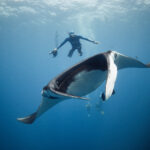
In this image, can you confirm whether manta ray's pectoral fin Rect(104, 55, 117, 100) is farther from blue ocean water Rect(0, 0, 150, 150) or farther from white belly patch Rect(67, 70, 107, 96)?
blue ocean water Rect(0, 0, 150, 150)

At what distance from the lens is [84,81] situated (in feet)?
8.40

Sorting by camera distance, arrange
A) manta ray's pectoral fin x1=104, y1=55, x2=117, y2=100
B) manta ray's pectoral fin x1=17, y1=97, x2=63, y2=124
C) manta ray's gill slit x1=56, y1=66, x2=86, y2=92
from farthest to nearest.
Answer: manta ray's pectoral fin x1=17, y1=97, x2=63, y2=124, manta ray's gill slit x1=56, y1=66, x2=86, y2=92, manta ray's pectoral fin x1=104, y1=55, x2=117, y2=100

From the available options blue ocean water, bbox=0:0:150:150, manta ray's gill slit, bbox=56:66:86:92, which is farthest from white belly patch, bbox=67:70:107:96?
blue ocean water, bbox=0:0:150:150

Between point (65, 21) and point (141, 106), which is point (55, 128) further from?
point (65, 21)

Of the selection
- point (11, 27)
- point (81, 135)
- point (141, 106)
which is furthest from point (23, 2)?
point (141, 106)

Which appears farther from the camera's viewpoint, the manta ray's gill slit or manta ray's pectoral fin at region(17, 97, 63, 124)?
manta ray's pectoral fin at region(17, 97, 63, 124)

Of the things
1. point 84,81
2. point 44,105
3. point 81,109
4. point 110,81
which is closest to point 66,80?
point 84,81

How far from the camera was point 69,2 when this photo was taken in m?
20.1

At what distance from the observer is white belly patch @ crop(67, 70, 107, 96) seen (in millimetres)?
2486

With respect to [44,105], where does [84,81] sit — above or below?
above

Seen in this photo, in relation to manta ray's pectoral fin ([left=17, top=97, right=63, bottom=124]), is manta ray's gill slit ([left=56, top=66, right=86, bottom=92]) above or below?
above

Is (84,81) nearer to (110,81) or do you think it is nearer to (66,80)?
(66,80)

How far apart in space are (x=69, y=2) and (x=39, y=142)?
22660mm

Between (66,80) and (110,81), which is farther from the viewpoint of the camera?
(66,80)
